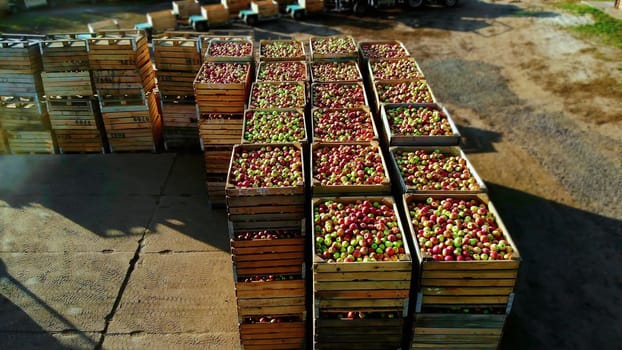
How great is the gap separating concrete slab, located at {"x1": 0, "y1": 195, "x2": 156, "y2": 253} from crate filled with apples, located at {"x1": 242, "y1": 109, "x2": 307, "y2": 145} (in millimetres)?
3312

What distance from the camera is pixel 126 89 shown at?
39.0 feet

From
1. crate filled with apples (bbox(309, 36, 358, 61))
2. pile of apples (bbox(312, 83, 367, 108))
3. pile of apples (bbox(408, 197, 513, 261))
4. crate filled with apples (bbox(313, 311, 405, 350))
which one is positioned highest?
crate filled with apples (bbox(309, 36, 358, 61))

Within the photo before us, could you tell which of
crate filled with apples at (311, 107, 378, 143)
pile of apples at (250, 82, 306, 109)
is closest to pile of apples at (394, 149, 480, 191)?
crate filled with apples at (311, 107, 378, 143)

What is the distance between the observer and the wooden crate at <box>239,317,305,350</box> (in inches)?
281

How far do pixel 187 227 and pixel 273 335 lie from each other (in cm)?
367

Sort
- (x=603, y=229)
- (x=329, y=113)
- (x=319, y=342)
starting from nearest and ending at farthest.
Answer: (x=319, y=342), (x=329, y=113), (x=603, y=229)

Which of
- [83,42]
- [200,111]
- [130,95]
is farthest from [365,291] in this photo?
[83,42]

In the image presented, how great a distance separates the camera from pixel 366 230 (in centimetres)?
623

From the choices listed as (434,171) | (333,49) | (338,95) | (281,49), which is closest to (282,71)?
(281,49)

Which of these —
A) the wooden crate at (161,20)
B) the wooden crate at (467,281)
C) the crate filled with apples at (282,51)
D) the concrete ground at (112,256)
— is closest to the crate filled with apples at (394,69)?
the crate filled with apples at (282,51)

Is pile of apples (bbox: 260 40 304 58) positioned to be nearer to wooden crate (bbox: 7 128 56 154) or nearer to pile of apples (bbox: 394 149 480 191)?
pile of apples (bbox: 394 149 480 191)

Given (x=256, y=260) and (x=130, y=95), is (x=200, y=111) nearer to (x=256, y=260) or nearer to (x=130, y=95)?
(x=130, y=95)

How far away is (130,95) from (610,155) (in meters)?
12.2

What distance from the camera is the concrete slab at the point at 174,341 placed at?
294 inches
